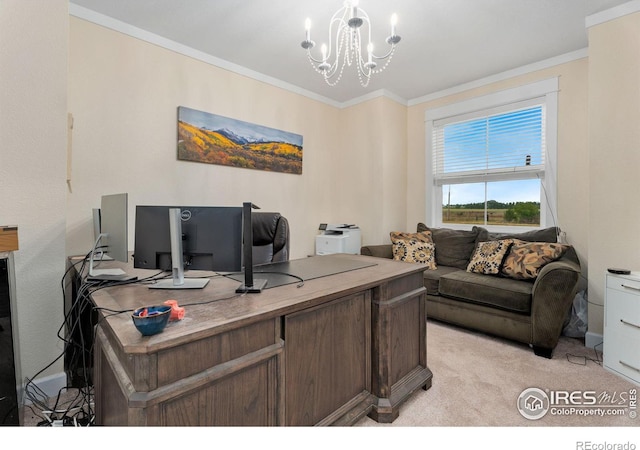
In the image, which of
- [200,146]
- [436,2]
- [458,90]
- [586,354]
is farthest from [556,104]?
[200,146]

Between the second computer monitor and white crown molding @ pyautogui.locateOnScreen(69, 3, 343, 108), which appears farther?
white crown molding @ pyautogui.locateOnScreen(69, 3, 343, 108)

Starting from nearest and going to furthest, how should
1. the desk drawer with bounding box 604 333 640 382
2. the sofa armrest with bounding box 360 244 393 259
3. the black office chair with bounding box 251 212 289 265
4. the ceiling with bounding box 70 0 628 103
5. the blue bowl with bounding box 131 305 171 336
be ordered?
→ the blue bowl with bounding box 131 305 171 336 → the desk drawer with bounding box 604 333 640 382 → the ceiling with bounding box 70 0 628 103 → the black office chair with bounding box 251 212 289 265 → the sofa armrest with bounding box 360 244 393 259

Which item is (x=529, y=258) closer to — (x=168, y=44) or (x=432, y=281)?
(x=432, y=281)

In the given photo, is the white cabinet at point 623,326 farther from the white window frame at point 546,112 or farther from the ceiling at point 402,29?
the ceiling at point 402,29

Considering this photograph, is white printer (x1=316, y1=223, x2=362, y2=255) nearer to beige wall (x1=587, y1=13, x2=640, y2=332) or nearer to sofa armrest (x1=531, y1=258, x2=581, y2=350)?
sofa armrest (x1=531, y1=258, x2=581, y2=350)

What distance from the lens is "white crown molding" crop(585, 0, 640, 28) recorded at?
7.66 ft

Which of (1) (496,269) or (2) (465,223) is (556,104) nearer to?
(2) (465,223)

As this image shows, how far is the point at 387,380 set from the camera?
62.5 inches

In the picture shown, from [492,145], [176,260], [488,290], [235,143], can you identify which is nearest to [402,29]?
[492,145]

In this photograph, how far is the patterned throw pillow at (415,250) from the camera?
3.44 m

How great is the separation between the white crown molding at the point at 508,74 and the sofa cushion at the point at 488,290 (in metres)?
2.32

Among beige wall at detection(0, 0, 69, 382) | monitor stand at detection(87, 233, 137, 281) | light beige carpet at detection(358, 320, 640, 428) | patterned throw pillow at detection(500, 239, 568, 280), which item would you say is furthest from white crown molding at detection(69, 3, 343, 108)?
light beige carpet at detection(358, 320, 640, 428)

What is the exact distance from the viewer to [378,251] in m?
3.51

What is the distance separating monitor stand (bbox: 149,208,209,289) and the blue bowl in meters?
0.47
